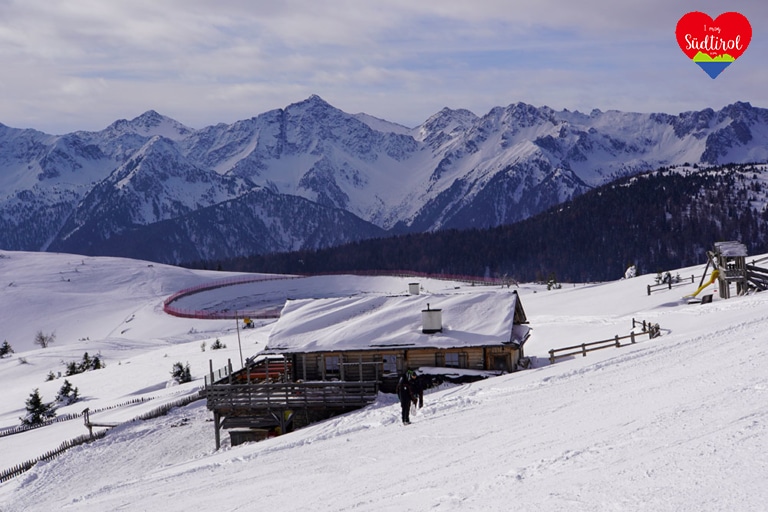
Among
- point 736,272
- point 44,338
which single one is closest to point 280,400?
point 736,272

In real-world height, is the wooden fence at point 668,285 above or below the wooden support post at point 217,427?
above

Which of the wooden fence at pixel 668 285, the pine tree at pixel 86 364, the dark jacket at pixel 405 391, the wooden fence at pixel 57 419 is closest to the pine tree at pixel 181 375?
the wooden fence at pixel 57 419

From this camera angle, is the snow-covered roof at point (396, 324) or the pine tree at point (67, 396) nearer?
the snow-covered roof at point (396, 324)

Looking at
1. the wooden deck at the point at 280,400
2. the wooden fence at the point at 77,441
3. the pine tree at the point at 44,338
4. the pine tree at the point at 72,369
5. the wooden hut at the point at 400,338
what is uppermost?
the wooden hut at the point at 400,338

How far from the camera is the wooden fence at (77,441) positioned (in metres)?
29.5

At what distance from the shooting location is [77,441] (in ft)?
110

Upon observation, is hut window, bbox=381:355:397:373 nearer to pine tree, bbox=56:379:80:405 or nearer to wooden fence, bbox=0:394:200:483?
wooden fence, bbox=0:394:200:483

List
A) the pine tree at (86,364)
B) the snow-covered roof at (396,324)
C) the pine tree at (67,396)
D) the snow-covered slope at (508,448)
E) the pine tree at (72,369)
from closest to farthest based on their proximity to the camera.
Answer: the snow-covered slope at (508,448), the snow-covered roof at (396,324), the pine tree at (67,396), the pine tree at (72,369), the pine tree at (86,364)

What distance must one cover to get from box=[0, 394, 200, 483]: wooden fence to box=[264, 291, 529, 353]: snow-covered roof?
6542 mm

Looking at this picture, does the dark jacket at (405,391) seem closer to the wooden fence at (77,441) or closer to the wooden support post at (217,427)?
the wooden support post at (217,427)

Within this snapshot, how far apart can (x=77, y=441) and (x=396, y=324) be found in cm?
1434

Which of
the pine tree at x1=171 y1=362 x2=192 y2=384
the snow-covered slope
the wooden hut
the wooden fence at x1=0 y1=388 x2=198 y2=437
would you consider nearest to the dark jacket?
the snow-covered slope

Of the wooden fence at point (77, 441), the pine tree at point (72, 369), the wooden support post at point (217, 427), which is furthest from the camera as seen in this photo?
the pine tree at point (72, 369)

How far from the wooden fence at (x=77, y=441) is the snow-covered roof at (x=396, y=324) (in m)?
6.54
